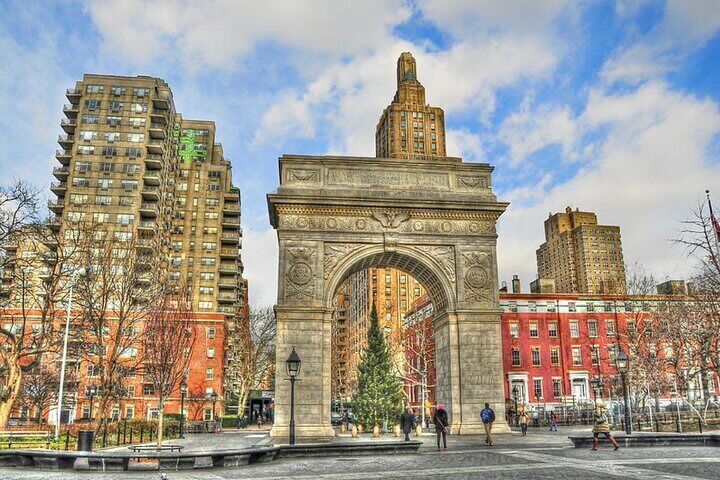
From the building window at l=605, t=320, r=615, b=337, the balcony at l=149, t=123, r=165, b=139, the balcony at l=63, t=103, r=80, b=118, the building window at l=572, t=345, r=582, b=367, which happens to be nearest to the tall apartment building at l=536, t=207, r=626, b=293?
the building window at l=605, t=320, r=615, b=337

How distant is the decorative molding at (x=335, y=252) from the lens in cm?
3025

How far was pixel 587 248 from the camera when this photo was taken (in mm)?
177125

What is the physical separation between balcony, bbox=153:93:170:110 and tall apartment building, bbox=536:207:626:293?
131 metres

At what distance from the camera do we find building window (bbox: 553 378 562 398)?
196 feet

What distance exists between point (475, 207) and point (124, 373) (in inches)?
777

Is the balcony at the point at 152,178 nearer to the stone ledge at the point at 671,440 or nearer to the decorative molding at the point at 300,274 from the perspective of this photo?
the decorative molding at the point at 300,274

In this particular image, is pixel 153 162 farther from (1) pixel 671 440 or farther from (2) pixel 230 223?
(1) pixel 671 440

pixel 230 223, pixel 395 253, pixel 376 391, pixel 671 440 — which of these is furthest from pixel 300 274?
pixel 230 223

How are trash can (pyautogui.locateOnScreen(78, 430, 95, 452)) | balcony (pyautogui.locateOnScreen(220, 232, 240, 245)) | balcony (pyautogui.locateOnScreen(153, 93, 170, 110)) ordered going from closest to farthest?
1. trash can (pyautogui.locateOnScreen(78, 430, 95, 452))
2. balcony (pyautogui.locateOnScreen(153, 93, 170, 110))
3. balcony (pyautogui.locateOnScreen(220, 232, 240, 245))

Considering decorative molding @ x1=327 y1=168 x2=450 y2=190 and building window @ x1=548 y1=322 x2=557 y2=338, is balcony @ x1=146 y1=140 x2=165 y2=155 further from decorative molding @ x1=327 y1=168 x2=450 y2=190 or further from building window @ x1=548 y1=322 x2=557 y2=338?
building window @ x1=548 y1=322 x2=557 y2=338

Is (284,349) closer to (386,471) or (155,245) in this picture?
(386,471)

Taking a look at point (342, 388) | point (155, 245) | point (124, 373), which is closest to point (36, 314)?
point (155, 245)

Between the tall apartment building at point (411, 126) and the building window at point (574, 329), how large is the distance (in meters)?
53.4

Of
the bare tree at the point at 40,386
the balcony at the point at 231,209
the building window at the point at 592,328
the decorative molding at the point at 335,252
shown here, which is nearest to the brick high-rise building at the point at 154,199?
the balcony at the point at 231,209
